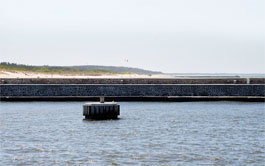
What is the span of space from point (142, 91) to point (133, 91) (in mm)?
1082

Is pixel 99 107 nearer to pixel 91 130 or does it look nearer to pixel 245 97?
pixel 91 130

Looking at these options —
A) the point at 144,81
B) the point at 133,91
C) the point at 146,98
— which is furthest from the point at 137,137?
the point at 144,81

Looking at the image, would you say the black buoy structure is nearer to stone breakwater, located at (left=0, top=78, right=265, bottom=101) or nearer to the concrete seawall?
stone breakwater, located at (left=0, top=78, right=265, bottom=101)

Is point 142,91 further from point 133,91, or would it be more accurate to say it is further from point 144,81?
point 144,81

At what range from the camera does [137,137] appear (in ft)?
112

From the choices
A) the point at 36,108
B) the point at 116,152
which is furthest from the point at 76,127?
the point at 36,108

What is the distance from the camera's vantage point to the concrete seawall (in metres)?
62.8

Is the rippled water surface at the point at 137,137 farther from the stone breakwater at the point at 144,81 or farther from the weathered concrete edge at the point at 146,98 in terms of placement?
the stone breakwater at the point at 144,81

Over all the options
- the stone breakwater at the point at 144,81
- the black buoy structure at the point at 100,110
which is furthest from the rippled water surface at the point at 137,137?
the stone breakwater at the point at 144,81

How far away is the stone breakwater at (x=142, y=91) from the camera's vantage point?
62812 millimetres

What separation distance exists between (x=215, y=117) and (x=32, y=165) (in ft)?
81.6

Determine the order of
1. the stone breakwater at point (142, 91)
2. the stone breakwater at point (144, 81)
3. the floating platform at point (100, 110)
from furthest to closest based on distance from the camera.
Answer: the stone breakwater at point (144, 81), the stone breakwater at point (142, 91), the floating platform at point (100, 110)

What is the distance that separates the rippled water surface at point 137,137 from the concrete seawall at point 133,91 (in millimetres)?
7855

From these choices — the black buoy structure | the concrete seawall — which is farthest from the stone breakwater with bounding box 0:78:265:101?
the black buoy structure
